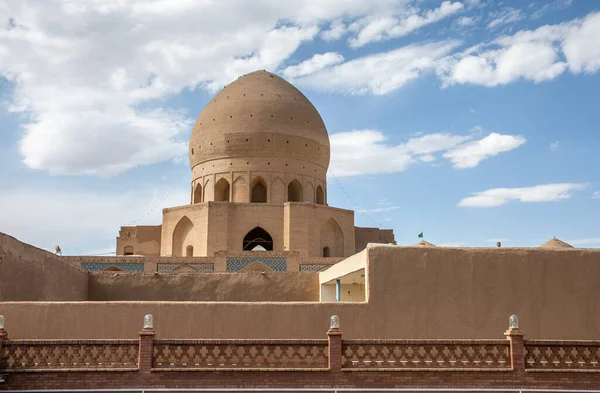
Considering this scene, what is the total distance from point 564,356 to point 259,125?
19.6 meters

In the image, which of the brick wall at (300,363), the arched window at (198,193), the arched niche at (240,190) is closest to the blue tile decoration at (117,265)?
the arched niche at (240,190)

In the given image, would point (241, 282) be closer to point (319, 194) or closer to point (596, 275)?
point (596, 275)

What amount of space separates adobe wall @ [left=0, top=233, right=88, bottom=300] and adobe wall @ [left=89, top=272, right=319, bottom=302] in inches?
25.9

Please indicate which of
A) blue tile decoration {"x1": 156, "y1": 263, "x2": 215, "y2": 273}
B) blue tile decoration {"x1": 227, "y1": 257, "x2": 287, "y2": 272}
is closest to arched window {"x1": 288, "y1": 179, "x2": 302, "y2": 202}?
blue tile decoration {"x1": 227, "y1": 257, "x2": 287, "y2": 272}

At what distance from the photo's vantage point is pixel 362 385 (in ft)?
28.5

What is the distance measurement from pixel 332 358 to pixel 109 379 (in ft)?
8.94

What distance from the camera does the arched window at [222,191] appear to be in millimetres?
27781

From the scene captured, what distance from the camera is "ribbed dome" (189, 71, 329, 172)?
1076 inches

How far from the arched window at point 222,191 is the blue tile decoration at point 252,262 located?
5.88 m

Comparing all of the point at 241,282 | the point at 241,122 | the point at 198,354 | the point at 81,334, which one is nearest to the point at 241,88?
the point at 241,122

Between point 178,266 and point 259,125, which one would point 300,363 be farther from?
point 259,125

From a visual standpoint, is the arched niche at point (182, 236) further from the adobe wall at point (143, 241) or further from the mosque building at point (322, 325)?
the mosque building at point (322, 325)

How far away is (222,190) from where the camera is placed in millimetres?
27969

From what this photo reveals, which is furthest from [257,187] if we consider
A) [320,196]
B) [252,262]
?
[252,262]
